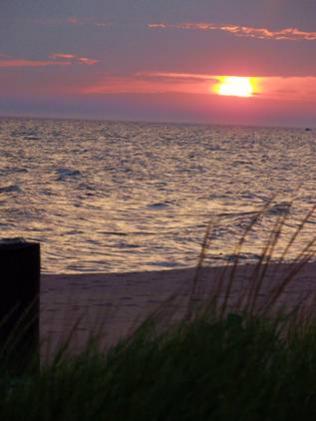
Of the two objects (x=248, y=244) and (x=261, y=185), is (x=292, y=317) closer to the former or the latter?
(x=248, y=244)

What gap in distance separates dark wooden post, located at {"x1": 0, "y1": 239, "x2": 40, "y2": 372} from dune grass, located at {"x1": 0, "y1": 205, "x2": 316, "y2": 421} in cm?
25

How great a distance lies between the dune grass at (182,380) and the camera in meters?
3.62

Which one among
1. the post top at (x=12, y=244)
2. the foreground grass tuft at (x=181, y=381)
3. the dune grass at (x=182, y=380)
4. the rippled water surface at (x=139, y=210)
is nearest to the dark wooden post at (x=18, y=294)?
the post top at (x=12, y=244)

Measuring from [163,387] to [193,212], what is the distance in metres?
22.0

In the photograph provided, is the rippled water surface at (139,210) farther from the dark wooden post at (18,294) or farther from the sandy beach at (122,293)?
the dark wooden post at (18,294)

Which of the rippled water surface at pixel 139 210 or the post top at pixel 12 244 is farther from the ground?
the post top at pixel 12 244

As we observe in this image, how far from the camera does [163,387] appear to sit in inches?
144

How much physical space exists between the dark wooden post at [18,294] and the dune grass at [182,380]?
25 cm

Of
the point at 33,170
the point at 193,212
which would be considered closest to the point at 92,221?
the point at 193,212

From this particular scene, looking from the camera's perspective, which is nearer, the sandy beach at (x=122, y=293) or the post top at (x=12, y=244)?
the post top at (x=12, y=244)

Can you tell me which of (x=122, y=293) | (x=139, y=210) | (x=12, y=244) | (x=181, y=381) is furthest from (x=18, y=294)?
(x=139, y=210)

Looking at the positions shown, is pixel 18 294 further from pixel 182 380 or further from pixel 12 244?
pixel 182 380

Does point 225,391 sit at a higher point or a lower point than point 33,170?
higher

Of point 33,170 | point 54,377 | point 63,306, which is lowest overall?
point 33,170
